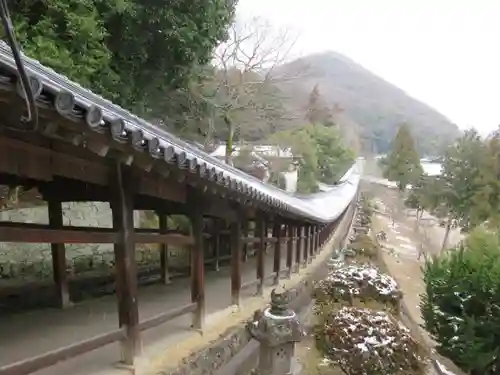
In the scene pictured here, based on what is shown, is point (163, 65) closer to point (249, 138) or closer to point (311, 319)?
point (311, 319)

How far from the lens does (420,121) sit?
113 m

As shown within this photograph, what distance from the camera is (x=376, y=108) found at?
111812mm

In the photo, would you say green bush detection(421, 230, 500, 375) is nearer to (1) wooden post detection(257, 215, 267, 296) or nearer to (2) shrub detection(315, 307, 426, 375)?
(2) shrub detection(315, 307, 426, 375)

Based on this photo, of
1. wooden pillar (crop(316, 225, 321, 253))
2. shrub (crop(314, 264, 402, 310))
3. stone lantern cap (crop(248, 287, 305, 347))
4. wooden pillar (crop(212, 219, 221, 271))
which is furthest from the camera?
wooden pillar (crop(316, 225, 321, 253))

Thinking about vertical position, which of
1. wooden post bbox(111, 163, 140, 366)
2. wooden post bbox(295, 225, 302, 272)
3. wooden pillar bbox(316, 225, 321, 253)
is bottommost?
wooden pillar bbox(316, 225, 321, 253)

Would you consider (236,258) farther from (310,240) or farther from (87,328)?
(310,240)

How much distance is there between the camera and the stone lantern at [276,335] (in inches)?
190

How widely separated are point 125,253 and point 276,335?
1.81 meters

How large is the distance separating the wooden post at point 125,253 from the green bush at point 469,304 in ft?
16.0

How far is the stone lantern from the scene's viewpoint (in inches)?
190

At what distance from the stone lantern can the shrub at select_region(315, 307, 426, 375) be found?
0.97m

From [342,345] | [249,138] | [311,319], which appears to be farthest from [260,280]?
[249,138]

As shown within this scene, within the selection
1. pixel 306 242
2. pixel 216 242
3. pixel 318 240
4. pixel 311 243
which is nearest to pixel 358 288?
pixel 216 242

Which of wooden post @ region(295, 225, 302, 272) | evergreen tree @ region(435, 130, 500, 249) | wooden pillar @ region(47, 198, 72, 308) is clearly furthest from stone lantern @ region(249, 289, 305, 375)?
evergreen tree @ region(435, 130, 500, 249)
